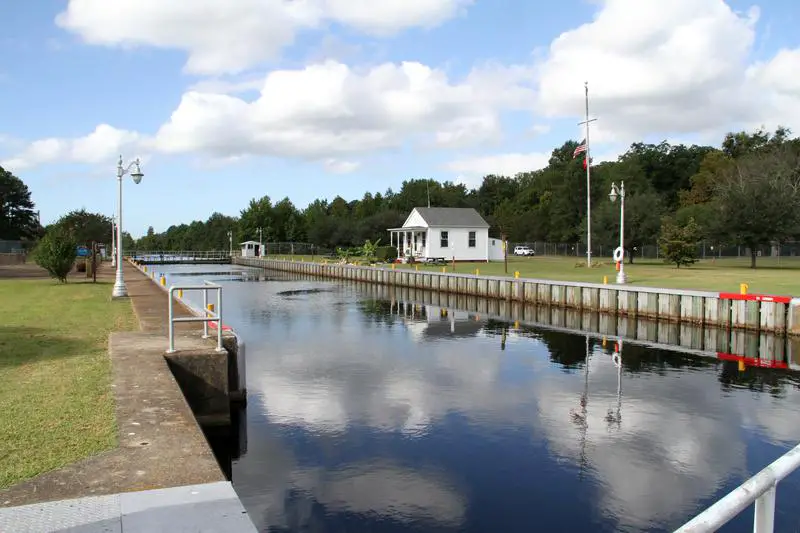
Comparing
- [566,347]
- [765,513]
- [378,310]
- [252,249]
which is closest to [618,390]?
[566,347]

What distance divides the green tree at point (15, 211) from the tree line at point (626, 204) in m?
19.0

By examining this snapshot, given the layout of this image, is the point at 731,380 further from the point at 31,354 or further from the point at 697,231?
the point at 697,231

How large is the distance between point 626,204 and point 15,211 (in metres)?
78.1

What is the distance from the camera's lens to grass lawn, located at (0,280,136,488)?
6.25m

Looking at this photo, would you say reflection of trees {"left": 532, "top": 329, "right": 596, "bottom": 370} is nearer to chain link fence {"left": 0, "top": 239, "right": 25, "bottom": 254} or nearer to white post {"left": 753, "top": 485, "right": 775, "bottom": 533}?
white post {"left": 753, "top": 485, "right": 775, "bottom": 533}

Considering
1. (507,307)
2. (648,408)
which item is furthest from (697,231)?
(648,408)

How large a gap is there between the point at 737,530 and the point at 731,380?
8543 millimetres

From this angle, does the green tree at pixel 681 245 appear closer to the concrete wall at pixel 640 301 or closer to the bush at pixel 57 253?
the concrete wall at pixel 640 301

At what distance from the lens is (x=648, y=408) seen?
12.4 m

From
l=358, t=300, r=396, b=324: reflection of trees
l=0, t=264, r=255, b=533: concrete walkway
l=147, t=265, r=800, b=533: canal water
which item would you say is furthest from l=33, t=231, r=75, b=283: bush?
l=0, t=264, r=255, b=533: concrete walkway

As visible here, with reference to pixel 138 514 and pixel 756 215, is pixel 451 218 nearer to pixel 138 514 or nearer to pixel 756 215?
pixel 756 215

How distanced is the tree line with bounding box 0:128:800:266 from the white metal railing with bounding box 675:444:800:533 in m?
48.1

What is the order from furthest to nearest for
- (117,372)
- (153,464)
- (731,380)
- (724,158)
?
(724,158)
(731,380)
(117,372)
(153,464)

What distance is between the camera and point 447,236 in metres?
58.4
